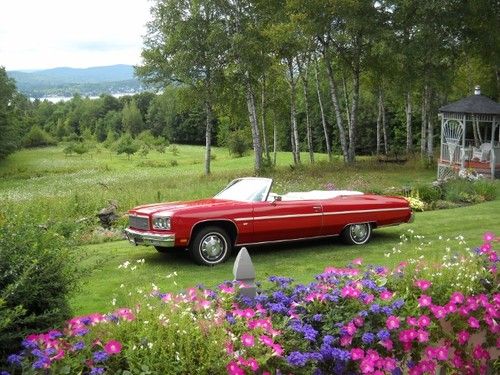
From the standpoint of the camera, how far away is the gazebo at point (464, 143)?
74.8 ft

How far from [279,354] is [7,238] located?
2220mm

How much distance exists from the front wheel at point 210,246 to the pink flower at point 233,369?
515 centimetres

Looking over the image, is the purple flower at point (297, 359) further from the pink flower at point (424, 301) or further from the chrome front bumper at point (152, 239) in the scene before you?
the chrome front bumper at point (152, 239)

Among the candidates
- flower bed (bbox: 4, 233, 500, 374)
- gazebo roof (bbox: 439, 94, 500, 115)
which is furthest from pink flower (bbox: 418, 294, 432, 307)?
gazebo roof (bbox: 439, 94, 500, 115)

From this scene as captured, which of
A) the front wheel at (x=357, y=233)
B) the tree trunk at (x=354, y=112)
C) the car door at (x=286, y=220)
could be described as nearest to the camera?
the car door at (x=286, y=220)

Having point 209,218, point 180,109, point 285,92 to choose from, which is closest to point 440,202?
point 209,218

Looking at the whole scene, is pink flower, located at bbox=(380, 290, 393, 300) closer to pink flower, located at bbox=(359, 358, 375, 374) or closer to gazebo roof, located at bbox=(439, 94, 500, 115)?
pink flower, located at bbox=(359, 358, 375, 374)

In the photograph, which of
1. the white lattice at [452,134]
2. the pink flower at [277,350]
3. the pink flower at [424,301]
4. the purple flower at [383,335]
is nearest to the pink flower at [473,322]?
the pink flower at [424,301]

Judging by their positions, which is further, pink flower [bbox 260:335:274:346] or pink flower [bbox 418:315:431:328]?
pink flower [bbox 418:315:431:328]

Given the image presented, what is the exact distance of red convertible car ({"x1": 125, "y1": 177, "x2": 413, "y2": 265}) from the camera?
8.52 m

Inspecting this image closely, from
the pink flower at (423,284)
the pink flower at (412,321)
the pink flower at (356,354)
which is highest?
the pink flower at (423,284)

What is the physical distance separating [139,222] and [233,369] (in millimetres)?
5645

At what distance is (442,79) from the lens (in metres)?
27.6

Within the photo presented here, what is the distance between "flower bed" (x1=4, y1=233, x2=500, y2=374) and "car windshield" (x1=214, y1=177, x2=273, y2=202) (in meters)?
4.17
